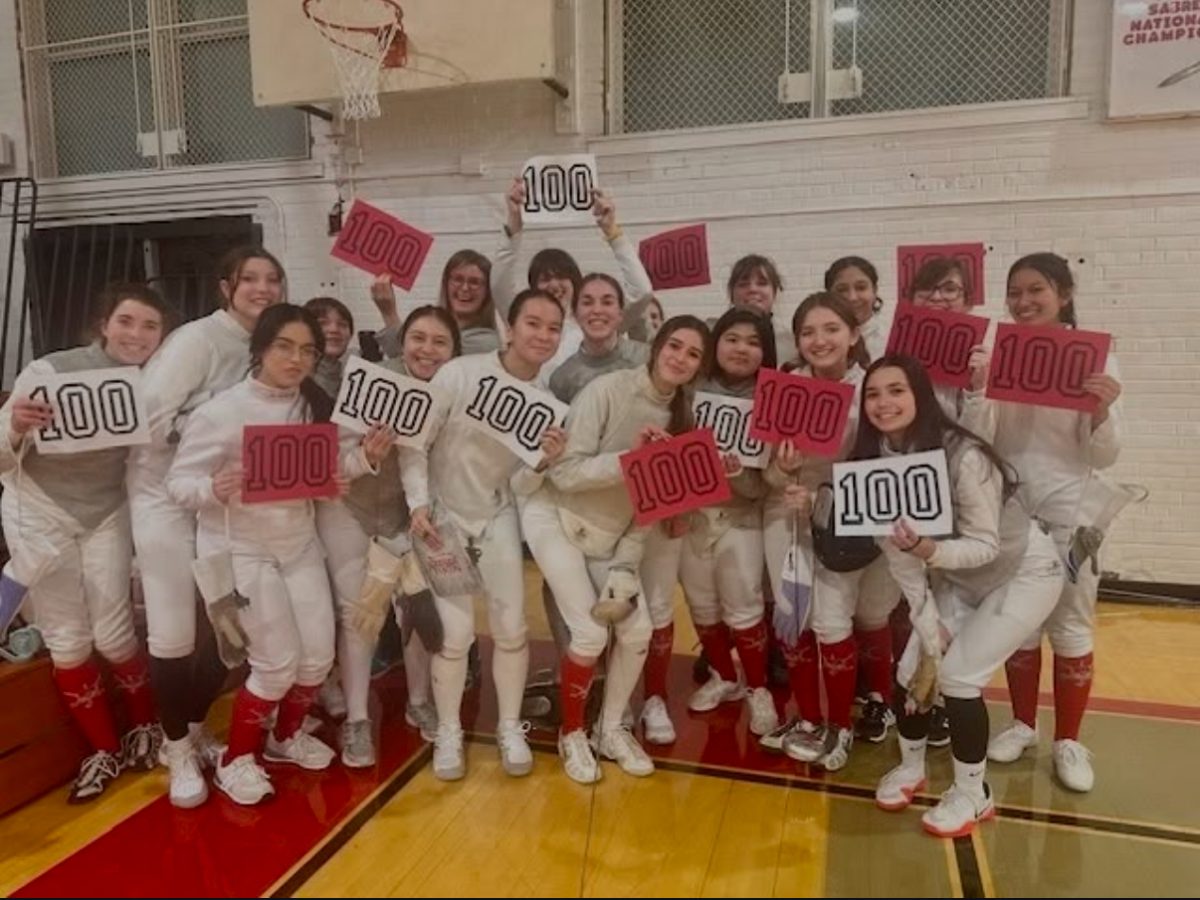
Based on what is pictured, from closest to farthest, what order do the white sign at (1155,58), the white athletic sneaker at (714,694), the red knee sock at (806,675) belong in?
the red knee sock at (806,675), the white athletic sneaker at (714,694), the white sign at (1155,58)

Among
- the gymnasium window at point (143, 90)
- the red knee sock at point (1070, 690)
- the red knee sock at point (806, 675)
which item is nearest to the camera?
the red knee sock at point (1070, 690)

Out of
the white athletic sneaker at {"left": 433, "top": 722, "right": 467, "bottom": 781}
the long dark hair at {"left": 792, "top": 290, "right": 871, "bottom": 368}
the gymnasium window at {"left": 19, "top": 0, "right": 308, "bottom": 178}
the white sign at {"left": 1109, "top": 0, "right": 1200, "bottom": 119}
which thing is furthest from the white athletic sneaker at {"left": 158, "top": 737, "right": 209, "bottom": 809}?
the white sign at {"left": 1109, "top": 0, "right": 1200, "bottom": 119}

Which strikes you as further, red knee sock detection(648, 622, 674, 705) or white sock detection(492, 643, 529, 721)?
red knee sock detection(648, 622, 674, 705)

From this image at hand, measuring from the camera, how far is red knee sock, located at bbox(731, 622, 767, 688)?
→ 3.14 meters

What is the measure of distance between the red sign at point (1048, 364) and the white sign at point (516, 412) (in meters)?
1.22

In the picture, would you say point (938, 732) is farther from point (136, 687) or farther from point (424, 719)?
point (136, 687)

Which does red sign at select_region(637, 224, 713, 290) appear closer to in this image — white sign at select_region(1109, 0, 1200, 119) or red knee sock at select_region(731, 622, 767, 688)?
red knee sock at select_region(731, 622, 767, 688)

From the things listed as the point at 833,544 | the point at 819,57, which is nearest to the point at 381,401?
the point at 833,544

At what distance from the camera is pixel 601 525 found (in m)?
2.84

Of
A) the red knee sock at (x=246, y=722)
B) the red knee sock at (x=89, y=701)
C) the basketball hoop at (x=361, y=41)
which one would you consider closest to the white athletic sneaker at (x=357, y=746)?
the red knee sock at (x=246, y=722)

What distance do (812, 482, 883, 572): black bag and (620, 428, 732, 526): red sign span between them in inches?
12.9

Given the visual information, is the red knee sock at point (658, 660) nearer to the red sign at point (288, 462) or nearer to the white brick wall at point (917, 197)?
the red sign at point (288, 462)

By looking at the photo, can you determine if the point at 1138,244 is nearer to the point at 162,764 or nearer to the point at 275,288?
the point at 275,288

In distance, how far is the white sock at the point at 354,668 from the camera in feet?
9.62
